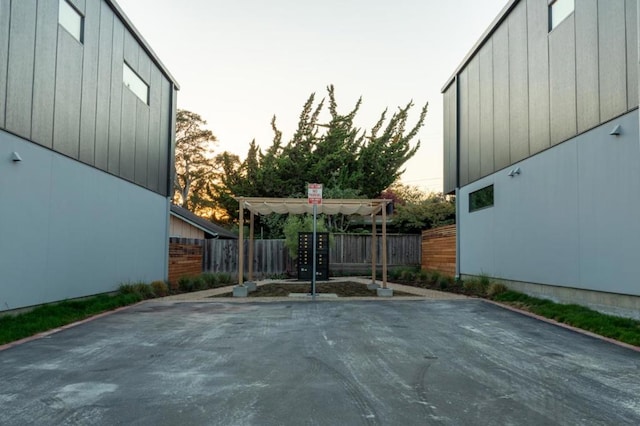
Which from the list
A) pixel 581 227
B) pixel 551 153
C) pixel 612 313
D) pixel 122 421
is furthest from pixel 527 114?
pixel 122 421

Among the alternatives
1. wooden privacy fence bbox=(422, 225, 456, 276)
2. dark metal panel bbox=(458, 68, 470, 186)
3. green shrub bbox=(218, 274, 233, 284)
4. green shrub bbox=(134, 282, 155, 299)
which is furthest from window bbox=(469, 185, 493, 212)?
green shrub bbox=(134, 282, 155, 299)

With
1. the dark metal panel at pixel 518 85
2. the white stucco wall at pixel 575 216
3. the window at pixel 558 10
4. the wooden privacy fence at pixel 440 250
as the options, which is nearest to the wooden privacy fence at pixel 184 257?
the wooden privacy fence at pixel 440 250

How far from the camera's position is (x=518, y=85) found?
41.7 feet

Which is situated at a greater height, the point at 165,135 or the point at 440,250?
the point at 165,135

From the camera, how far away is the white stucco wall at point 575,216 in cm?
826

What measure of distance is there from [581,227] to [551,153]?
6.92ft

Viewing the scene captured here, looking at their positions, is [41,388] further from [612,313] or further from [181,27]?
[181,27]

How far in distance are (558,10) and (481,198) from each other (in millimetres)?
6243

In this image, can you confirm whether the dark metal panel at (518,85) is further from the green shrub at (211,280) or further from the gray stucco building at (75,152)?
the green shrub at (211,280)

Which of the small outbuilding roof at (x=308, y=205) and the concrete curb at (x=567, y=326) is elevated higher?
the small outbuilding roof at (x=308, y=205)

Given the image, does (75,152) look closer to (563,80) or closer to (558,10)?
(563,80)

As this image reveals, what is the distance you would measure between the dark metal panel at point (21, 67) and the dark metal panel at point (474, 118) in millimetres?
12582

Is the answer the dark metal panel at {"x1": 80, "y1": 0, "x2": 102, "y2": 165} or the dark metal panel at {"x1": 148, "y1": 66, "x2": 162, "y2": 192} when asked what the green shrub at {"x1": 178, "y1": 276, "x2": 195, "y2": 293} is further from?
the dark metal panel at {"x1": 80, "y1": 0, "x2": 102, "y2": 165}

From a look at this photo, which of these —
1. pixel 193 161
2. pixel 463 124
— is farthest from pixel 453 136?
pixel 193 161
